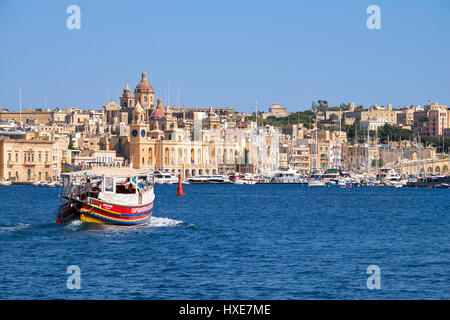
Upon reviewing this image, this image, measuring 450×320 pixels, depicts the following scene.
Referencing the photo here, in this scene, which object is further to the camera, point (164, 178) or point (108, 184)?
point (164, 178)

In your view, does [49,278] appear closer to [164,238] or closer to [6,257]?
[6,257]

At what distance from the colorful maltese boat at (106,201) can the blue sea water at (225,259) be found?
485 millimetres

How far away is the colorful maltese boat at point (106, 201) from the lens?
32.8 metres

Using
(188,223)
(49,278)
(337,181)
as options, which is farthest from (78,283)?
(337,181)

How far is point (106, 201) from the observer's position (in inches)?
1304

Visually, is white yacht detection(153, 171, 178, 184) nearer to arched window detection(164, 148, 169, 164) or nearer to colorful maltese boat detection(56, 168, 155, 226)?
arched window detection(164, 148, 169, 164)

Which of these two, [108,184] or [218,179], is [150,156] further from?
[108,184]

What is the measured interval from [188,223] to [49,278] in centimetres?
1810

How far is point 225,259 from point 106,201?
8.44 m

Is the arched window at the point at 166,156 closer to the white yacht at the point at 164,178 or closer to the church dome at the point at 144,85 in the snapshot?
the white yacht at the point at 164,178

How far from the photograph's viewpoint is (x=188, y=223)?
40.0 meters

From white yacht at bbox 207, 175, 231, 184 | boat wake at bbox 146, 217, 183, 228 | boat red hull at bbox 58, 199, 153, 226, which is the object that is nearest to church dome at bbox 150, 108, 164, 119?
white yacht at bbox 207, 175, 231, 184

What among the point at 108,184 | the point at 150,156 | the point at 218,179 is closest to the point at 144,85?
the point at 150,156
